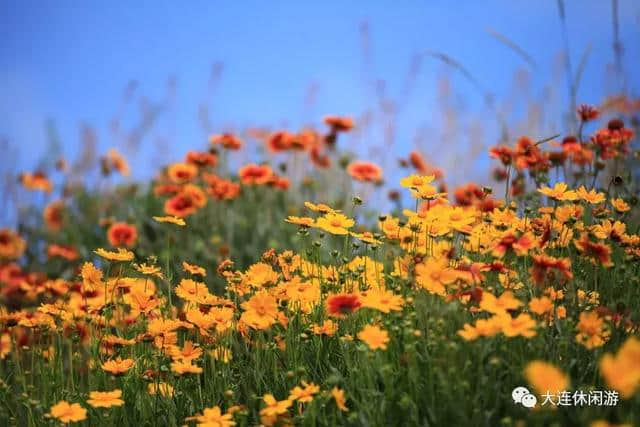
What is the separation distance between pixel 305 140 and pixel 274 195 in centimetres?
160

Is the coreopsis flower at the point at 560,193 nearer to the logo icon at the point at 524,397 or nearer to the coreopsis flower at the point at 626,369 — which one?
the logo icon at the point at 524,397

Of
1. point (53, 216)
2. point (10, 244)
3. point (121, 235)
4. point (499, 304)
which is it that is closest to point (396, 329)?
point (499, 304)

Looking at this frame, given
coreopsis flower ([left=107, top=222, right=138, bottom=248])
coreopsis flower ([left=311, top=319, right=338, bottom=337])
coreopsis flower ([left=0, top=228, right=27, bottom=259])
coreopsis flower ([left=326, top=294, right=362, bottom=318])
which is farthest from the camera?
coreopsis flower ([left=0, top=228, right=27, bottom=259])

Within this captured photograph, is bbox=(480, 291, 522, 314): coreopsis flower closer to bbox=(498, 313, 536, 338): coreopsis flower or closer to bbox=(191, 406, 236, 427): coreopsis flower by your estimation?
bbox=(498, 313, 536, 338): coreopsis flower

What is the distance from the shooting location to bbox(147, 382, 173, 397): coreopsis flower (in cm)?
226

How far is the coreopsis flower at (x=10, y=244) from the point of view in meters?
6.35

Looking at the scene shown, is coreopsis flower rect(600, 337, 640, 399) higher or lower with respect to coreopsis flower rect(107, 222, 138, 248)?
lower

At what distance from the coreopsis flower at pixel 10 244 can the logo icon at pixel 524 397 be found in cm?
529

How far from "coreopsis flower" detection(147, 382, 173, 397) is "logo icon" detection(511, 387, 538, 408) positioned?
994 millimetres

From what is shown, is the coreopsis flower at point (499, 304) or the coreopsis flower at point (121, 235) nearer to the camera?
the coreopsis flower at point (499, 304)

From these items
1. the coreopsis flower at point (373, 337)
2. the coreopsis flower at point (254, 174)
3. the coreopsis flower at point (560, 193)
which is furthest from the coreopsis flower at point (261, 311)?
the coreopsis flower at point (254, 174)

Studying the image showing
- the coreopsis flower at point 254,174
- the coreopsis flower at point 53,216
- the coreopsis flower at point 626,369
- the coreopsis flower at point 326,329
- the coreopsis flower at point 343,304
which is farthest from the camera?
the coreopsis flower at point 53,216

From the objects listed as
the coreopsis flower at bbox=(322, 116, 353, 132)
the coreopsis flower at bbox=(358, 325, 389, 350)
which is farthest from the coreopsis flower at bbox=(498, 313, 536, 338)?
the coreopsis flower at bbox=(322, 116, 353, 132)

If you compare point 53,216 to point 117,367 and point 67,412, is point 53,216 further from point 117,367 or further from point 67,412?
point 67,412
